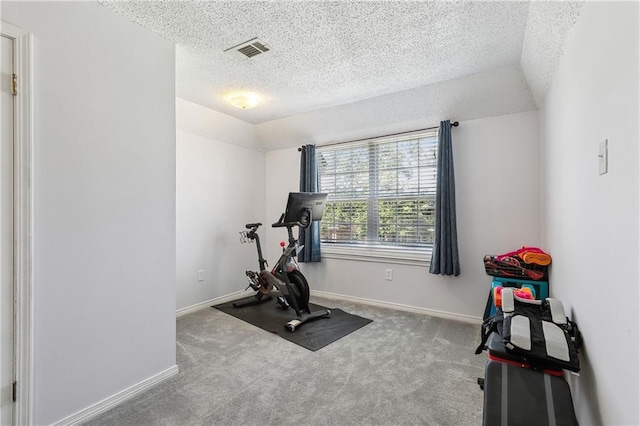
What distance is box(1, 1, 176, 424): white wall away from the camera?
162cm

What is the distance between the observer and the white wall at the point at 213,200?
3.68 metres

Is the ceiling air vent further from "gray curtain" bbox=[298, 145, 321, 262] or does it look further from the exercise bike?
"gray curtain" bbox=[298, 145, 321, 262]

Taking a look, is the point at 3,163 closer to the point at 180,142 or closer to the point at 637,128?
the point at 180,142

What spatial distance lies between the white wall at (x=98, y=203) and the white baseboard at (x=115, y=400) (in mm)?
27

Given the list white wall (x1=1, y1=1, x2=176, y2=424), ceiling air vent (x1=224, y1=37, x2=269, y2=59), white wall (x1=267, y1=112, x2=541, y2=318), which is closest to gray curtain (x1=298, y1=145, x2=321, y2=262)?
white wall (x1=267, y1=112, x2=541, y2=318)

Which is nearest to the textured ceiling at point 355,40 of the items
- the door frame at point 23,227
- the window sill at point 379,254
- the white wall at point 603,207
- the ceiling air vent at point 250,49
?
the ceiling air vent at point 250,49

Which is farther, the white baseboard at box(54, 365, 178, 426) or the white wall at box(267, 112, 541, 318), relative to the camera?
the white wall at box(267, 112, 541, 318)

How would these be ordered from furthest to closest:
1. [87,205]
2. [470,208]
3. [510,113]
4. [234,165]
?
[234,165]
[470,208]
[510,113]
[87,205]

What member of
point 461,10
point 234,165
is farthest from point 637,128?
point 234,165

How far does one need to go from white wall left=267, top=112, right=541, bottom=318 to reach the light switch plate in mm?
2025

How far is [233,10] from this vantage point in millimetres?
1885

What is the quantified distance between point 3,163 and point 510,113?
12.6 feet

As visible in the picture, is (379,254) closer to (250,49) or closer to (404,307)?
(404,307)

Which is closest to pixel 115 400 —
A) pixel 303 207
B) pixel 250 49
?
pixel 303 207
